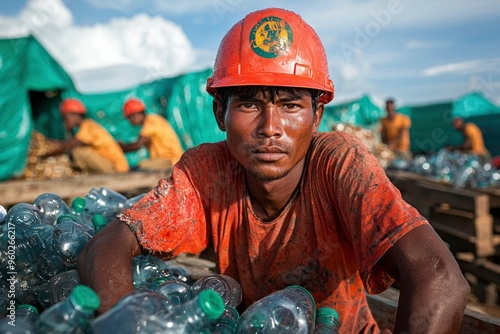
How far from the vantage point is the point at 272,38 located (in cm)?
202

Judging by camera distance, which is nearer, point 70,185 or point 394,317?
point 394,317

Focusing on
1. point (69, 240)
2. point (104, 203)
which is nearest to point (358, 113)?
point (104, 203)

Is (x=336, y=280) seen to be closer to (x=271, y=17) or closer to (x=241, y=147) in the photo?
(x=241, y=147)

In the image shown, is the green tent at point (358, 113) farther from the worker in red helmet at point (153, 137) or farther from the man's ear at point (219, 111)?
the man's ear at point (219, 111)

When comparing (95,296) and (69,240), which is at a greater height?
(95,296)

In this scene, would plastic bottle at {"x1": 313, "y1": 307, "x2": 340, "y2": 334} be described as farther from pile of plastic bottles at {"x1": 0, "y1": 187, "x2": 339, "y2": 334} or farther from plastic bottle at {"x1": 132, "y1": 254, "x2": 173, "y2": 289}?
plastic bottle at {"x1": 132, "y1": 254, "x2": 173, "y2": 289}

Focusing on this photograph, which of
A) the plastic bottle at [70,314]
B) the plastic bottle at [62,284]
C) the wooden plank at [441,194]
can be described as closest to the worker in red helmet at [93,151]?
the wooden plank at [441,194]

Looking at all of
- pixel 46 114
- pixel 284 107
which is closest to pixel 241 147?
pixel 284 107

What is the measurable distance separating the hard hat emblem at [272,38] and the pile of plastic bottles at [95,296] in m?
1.09

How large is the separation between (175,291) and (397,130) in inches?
488

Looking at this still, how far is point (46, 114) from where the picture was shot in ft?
42.8

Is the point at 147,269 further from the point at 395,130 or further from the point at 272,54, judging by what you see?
the point at 395,130

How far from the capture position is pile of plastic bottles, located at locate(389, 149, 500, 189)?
289 inches

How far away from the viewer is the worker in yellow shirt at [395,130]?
13062 millimetres
